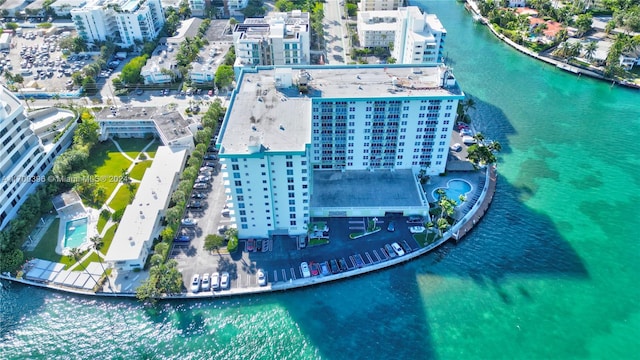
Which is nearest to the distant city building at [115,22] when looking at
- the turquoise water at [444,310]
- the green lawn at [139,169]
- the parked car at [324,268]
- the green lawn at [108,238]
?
the green lawn at [139,169]

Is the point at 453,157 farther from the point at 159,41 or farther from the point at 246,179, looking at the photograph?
the point at 159,41

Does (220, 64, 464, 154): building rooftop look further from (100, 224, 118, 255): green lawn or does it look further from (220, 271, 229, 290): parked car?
(100, 224, 118, 255): green lawn

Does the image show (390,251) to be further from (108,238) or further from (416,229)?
(108,238)

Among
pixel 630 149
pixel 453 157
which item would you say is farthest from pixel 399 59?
pixel 630 149

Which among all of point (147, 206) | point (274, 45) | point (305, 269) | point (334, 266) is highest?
point (274, 45)

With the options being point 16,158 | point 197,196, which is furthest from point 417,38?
point 16,158

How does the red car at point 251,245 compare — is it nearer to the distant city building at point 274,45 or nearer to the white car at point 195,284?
the white car at point 195,284
